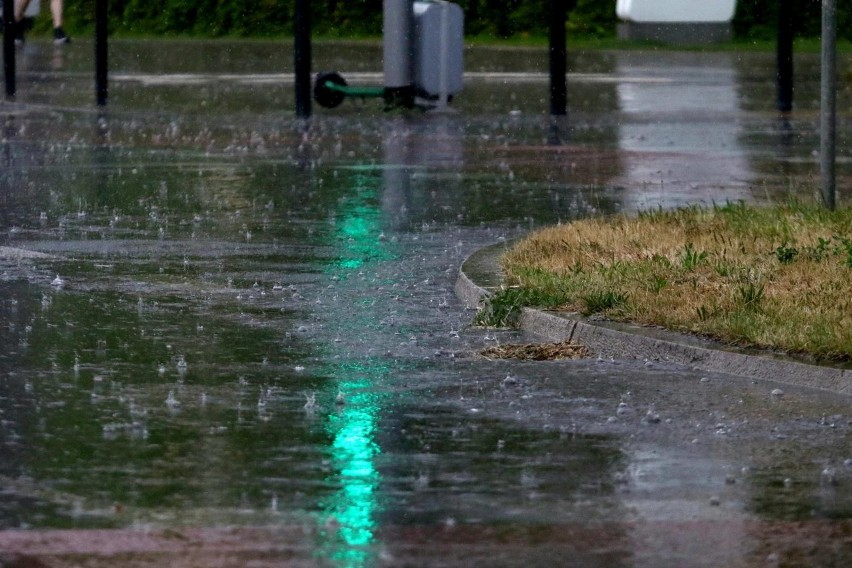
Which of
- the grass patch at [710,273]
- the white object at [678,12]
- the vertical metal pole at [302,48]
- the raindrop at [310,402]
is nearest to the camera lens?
the raindrop at [310,402]

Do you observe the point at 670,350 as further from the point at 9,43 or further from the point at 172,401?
the point at 9,43

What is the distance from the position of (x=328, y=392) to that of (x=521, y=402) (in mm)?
797

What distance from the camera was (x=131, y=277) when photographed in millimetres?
11773

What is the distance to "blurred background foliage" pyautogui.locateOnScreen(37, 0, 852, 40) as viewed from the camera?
133 feet

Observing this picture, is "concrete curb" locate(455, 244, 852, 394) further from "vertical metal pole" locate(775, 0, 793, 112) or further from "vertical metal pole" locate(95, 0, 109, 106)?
"vertical metal pole" locate(95, 0, 109, 106)

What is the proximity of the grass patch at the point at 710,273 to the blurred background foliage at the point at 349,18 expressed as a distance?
27.8 meters

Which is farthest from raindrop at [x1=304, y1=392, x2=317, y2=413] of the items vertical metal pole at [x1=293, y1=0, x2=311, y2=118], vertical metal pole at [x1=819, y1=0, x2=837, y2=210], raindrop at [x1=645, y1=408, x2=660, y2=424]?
vertical metal pole at [x1=293, y1=0, x2=311, y2=118]

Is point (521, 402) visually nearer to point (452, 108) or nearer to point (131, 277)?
point (131, 277)

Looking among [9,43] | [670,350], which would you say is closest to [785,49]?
[9,43]

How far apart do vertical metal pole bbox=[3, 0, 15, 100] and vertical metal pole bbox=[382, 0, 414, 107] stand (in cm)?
457

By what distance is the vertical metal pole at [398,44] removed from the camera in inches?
932

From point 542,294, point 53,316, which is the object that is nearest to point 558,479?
point 542,294

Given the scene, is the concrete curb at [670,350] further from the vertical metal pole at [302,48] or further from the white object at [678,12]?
the vertical metal pole at [302,48]

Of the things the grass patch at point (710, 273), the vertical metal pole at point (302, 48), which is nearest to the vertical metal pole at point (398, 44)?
the vertical metal pole at point (302, 48)
